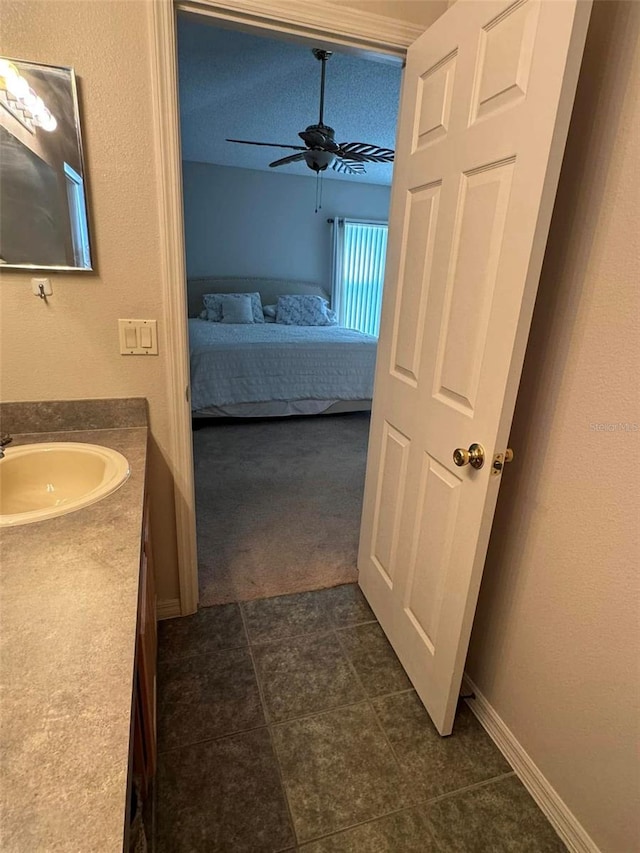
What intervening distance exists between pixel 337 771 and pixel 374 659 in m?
0.43

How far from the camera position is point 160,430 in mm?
1570

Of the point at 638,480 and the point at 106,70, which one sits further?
the point at 106,70

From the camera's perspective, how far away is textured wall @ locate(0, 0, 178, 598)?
119 centimetres

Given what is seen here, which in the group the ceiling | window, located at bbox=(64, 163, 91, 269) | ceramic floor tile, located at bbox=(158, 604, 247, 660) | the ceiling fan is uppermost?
the ceiling

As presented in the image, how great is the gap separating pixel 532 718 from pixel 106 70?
209 cm

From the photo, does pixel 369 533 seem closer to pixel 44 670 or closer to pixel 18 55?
pixel 44 670

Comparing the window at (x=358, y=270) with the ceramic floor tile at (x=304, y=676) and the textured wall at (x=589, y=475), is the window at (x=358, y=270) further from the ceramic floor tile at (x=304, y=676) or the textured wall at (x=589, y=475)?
the textured wall at (x=589, y=475)

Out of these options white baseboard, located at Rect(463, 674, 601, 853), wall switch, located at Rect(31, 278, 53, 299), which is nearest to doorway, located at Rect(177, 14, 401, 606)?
white baseboard, located at Rect(463, 674, 601, 853)

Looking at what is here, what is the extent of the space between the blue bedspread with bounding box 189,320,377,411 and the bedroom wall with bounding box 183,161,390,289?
1.94m

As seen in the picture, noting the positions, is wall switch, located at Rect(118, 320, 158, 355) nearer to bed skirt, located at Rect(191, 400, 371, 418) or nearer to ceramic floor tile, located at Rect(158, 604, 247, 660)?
ceramic floor tile, located at Rect(158, 604, 247, 660)

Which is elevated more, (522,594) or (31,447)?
(31,447)

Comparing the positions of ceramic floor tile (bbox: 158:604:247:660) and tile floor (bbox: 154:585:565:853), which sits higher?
tile floor (bbox: 154:585:565:853)

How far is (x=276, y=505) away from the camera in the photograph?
2709mm

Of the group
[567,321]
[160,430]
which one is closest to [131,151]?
[160,430]
